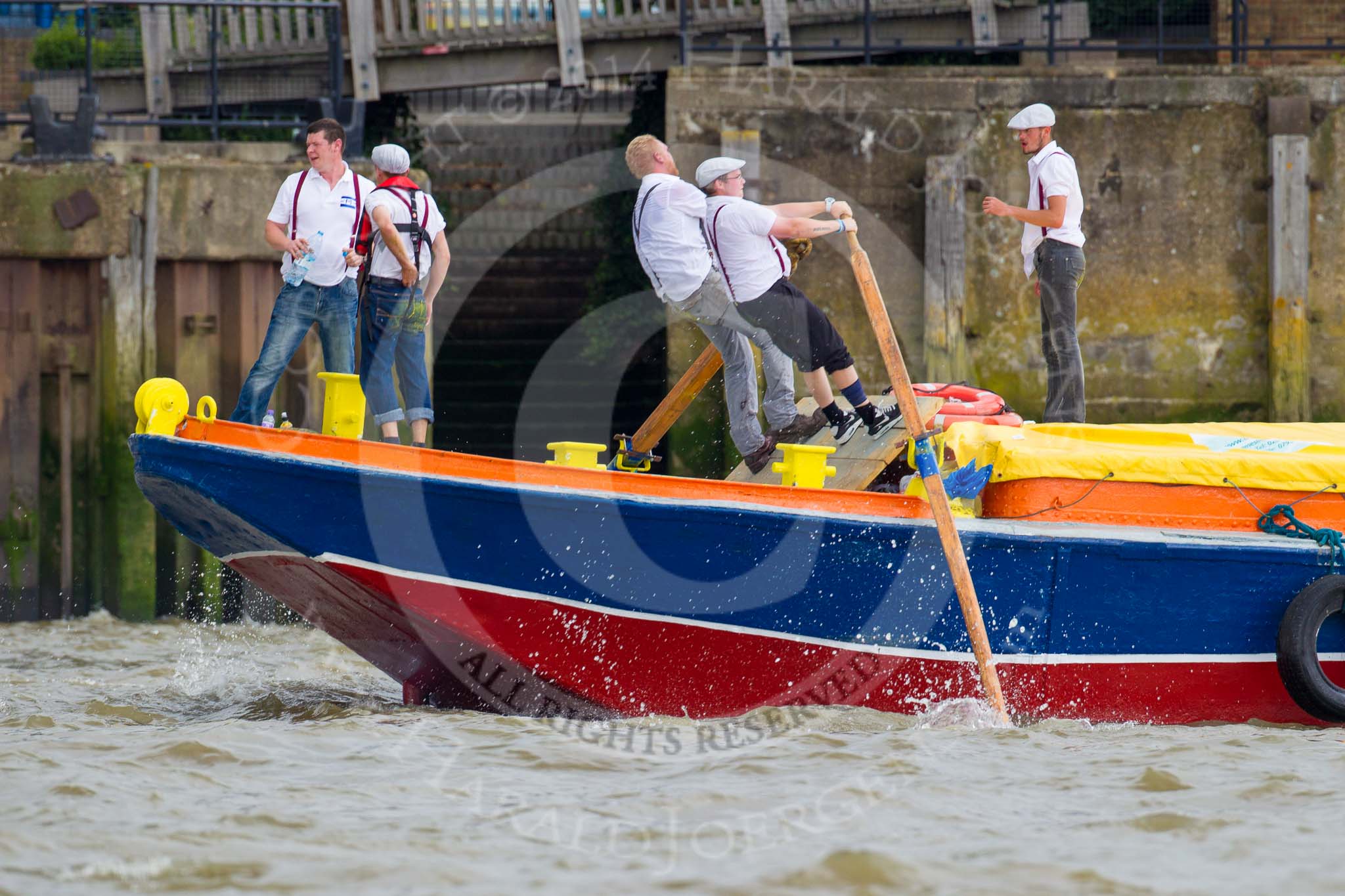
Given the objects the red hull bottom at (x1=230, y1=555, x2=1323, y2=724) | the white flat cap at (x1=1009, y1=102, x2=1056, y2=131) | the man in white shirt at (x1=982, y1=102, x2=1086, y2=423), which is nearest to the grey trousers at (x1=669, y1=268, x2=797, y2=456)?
the red hull bottom at (x1=230, y1=555, x2=1323, y2=724)

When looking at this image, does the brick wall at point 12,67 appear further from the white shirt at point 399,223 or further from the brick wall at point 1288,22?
the brick wall at point 1288,22

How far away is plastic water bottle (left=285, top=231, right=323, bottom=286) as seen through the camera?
259 inches

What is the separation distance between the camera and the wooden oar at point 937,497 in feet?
18.9

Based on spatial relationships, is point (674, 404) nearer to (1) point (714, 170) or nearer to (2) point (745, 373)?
(2) point (745, 373)

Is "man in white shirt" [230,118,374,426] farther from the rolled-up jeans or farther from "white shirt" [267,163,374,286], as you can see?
the rolled-up jeans

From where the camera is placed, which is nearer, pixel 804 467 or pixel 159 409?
pixel 159 409

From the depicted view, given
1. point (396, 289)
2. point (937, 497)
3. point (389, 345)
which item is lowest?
point (937, 497)

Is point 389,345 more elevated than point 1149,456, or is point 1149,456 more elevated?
point 389,345

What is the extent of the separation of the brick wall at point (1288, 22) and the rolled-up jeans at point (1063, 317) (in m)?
7.38

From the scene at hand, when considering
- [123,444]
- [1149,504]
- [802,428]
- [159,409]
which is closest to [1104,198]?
[802,428]

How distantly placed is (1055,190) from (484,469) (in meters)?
3.24

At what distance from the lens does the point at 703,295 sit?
22.3 ft

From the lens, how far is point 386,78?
44.9ft

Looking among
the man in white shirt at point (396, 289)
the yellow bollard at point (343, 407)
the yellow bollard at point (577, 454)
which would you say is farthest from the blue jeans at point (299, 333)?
the yellow bollard at point (577, 454)
